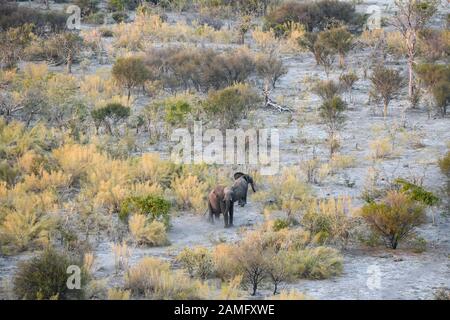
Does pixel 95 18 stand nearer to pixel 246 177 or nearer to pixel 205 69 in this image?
pixel 205 69

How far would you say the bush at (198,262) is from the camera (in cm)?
1051

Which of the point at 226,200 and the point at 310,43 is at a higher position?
the point at 310,43

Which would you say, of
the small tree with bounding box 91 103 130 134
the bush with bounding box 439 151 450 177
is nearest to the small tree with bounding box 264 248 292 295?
the bush with bounding box 439 151 450 177

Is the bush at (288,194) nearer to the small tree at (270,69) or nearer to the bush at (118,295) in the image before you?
the bush at (118,295)

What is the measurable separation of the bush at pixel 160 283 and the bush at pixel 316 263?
155 centimetres

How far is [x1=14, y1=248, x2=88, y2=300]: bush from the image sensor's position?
30.8 feet

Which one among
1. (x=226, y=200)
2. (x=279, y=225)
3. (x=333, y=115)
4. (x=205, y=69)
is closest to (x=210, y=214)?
(x=226, y=200)

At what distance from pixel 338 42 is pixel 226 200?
1336 cm

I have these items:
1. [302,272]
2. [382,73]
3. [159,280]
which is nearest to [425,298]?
[302,272]

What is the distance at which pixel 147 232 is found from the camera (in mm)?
11945

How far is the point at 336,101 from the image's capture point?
18.5 meters

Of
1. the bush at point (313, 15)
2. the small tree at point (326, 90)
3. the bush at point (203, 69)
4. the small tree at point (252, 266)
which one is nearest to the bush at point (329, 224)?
the small tree at point (252, 266)

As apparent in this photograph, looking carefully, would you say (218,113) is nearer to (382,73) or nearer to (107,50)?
(382,73)

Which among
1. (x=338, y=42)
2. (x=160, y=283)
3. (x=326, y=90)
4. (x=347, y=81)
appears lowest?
(x=160, y=283)
